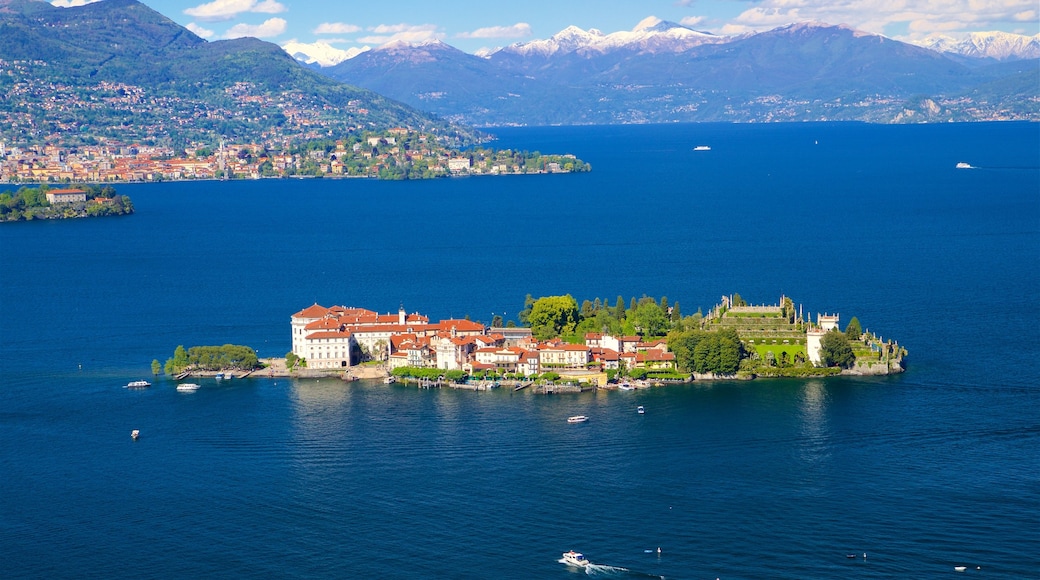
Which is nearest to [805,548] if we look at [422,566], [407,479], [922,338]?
[422,566]

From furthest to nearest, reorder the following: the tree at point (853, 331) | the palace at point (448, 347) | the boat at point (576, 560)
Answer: the tree at point (853, 331)
the palace at point (448, 347)
the boat at point (576, 560)

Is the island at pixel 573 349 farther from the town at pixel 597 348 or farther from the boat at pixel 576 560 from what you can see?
the boat at pixel 576 560

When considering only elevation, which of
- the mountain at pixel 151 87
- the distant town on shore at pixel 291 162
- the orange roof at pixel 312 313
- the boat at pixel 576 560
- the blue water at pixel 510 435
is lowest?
the boat at pixel 576 560

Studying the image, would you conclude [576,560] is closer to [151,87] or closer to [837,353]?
[837,353]

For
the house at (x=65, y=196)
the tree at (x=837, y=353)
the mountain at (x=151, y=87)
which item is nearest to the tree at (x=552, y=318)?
the tree at (x=837, y=353)

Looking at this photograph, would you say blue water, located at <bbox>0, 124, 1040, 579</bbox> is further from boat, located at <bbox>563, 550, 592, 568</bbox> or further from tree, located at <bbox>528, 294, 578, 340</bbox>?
tree, located at <bbox>528, 294, 578, 340</bbox>

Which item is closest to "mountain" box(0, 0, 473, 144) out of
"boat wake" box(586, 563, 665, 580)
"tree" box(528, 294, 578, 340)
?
"tree" box(528, 294, 578, 340)
